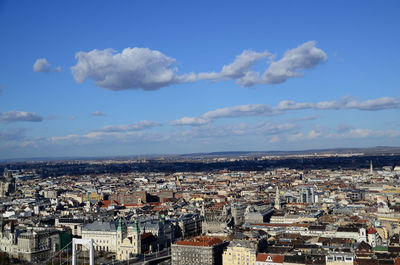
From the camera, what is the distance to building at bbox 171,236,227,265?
76.6m

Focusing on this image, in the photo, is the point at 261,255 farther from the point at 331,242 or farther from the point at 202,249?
the point at 331,242

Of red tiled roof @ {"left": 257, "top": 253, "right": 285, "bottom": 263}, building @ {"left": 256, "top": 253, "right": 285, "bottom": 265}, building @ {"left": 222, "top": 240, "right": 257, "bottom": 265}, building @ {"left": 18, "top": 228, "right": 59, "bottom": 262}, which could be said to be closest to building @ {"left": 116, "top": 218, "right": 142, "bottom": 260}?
building @ {"left": 18, "top": 228, "right": 59, "bottom": 262}

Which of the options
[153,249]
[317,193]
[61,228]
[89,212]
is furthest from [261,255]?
[317,193]

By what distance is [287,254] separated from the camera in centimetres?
7344

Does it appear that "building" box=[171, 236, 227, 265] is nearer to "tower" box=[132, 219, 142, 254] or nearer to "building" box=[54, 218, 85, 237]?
"tower" box=[132, 219, 142, 254]

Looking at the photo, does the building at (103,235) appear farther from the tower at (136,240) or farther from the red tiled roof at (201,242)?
the red tiled roof at (201,242)

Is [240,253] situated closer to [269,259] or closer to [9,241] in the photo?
[269,259]

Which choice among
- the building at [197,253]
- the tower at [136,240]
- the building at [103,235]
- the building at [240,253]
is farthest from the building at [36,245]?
the building at [240,253]

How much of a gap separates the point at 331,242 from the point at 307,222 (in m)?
27.1

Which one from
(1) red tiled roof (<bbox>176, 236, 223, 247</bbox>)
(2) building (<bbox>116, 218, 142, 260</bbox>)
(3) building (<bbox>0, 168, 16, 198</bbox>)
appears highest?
(3) building (<bbox>0, 168, 16, 198</bbox>)

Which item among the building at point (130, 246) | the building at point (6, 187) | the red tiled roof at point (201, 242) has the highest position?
the building at point (6, 187)

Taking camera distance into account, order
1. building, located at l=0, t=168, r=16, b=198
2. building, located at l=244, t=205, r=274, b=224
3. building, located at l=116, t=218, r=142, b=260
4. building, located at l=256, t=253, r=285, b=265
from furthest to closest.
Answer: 1. building, located at l=0, t=168, r=16, b=198
2. building, located at l=244, t=205, r=274, b=224
3. building, located at l=116, t=218, r=142, b=260
4. building, located at l=256, t=253, r=285, b=265

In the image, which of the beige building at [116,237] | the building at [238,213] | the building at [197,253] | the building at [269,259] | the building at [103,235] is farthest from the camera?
the building at [238,213]

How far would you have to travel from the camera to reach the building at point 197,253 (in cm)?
7656
